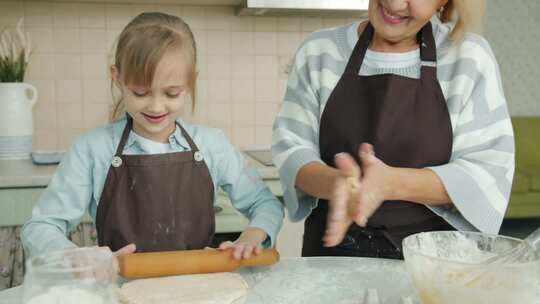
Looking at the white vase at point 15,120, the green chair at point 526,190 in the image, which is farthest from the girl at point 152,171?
the green chair at point 526,190

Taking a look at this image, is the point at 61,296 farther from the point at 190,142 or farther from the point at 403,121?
the point at 403,121

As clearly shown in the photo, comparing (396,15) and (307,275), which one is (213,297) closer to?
(307,275)

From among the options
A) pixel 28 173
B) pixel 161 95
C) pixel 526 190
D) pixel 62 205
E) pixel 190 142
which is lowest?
pixel 526 190

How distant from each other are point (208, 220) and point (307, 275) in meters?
0.34

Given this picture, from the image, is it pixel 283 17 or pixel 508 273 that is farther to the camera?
pixel 283 17

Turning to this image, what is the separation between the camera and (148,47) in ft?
3.68

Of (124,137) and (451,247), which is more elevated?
(124,137)

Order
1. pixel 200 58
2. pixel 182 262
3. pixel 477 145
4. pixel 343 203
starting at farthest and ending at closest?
pixel 200 58, pixel 477 145, pixel 182 262, pixel 343 203

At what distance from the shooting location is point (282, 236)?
206 cm

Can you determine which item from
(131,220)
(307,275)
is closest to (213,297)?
(307,275)

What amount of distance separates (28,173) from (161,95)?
0.96 metres

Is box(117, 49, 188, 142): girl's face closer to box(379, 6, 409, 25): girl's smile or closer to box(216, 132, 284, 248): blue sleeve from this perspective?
box(216, 132, 284, 248): blue sleeve

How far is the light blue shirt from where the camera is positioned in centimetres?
107

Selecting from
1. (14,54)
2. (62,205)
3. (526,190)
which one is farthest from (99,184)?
(526,190)
